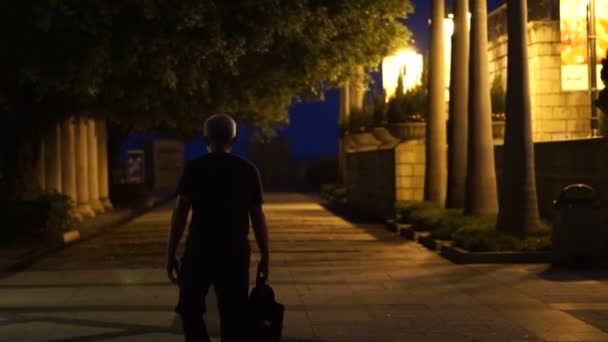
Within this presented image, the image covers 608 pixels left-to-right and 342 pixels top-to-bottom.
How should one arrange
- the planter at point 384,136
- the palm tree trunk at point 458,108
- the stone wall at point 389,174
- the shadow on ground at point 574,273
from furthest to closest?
the planter at point 384,136 → the stone wall at point 389,174 → the palm tree trunk at point 458,108 → the shadow on ground at point 574,273

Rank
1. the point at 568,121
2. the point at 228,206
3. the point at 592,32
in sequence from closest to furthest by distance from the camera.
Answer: the point at 228,206
the point at 592,32
the point at 568,121

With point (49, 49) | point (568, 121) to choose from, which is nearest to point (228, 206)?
point (49, 49)

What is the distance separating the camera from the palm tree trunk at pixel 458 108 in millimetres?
25391

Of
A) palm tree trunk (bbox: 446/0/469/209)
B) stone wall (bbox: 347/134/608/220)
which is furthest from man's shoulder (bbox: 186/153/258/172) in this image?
palm tree trunk (bbox: 446/0/469/209)

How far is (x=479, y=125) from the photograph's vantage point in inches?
906

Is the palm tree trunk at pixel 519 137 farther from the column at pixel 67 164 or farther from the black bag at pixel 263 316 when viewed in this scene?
the column at pixel 67 164

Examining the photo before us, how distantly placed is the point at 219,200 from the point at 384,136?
27118mm

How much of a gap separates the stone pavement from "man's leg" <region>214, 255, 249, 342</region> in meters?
3.22

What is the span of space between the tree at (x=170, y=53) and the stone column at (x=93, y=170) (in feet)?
41.9

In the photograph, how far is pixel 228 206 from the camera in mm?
7746

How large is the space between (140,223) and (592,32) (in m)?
16.1

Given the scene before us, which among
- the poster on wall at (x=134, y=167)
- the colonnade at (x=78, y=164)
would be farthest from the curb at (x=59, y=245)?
the poster on wall at (x=134, y=167)

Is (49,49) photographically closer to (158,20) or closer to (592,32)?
(158,20)

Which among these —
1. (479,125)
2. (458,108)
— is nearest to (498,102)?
(458,108)
